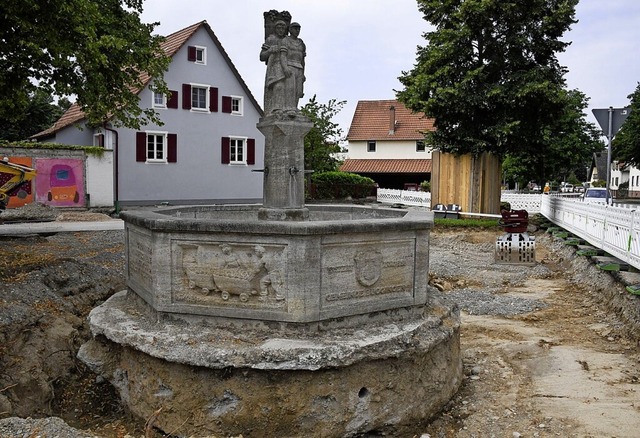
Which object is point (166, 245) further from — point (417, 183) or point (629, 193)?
point (629, 193)

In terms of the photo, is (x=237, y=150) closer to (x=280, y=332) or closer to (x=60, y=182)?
(x=60, y=182)

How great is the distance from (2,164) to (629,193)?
2379 inches

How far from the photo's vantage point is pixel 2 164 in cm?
1967

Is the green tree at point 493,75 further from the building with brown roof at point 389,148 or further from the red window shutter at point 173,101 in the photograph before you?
the building with brown roof at point 389,148

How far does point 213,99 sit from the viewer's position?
92.9ft

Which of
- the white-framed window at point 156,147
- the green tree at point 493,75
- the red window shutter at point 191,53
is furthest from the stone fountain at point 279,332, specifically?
the red window shutter at point 191,53

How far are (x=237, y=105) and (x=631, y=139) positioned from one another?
28335mm

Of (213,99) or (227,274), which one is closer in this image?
(227,274)

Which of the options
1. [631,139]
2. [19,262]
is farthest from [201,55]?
[631,139]

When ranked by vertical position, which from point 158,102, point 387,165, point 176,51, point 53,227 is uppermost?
point 176,51

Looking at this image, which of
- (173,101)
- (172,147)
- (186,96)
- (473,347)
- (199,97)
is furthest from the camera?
(199,97)

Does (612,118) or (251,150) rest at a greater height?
(251,150)

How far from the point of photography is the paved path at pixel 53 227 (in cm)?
1488

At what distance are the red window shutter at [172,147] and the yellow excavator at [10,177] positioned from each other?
733cm
